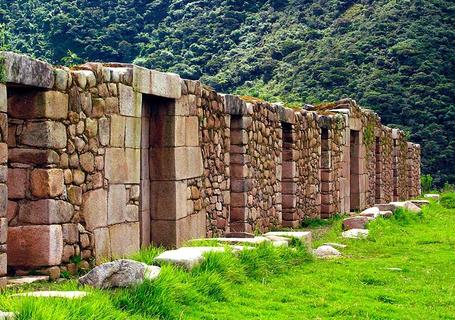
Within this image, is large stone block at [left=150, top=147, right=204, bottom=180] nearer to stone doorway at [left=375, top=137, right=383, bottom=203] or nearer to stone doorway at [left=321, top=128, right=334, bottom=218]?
stone doorway at [left=321, top=128, right=334, bottom=218]

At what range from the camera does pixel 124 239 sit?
29.6ft

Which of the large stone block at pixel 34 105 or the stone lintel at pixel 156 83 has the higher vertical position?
the stone lintel at pixel 156 83

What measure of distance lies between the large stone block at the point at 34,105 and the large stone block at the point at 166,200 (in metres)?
2.92

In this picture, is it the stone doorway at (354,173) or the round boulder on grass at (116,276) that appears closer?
the round boulder on grass at (116,276)

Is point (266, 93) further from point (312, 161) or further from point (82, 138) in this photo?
point (82, 138)

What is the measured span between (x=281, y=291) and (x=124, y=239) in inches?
80.0

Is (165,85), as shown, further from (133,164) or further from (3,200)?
(3,200)

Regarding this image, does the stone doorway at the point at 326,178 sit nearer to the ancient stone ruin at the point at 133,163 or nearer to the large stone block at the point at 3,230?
the ancient stone ruin at the point at 133,163

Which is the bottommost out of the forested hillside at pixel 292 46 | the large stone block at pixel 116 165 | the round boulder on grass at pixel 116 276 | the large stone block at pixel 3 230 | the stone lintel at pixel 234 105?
the round boulder on grass at pixel 116 276

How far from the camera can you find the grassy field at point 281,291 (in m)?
6.01

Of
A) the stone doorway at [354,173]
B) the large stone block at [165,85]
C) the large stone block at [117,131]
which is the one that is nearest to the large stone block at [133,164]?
the large stone block at [117,131]

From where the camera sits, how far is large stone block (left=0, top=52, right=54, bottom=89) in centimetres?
698

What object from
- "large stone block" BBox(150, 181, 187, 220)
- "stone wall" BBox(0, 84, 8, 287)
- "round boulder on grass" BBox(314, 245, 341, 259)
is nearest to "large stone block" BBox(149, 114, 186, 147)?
"large stone block" BBox(150, 181, 187, 220)

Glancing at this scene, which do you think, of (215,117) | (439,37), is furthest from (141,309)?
(439,37)
